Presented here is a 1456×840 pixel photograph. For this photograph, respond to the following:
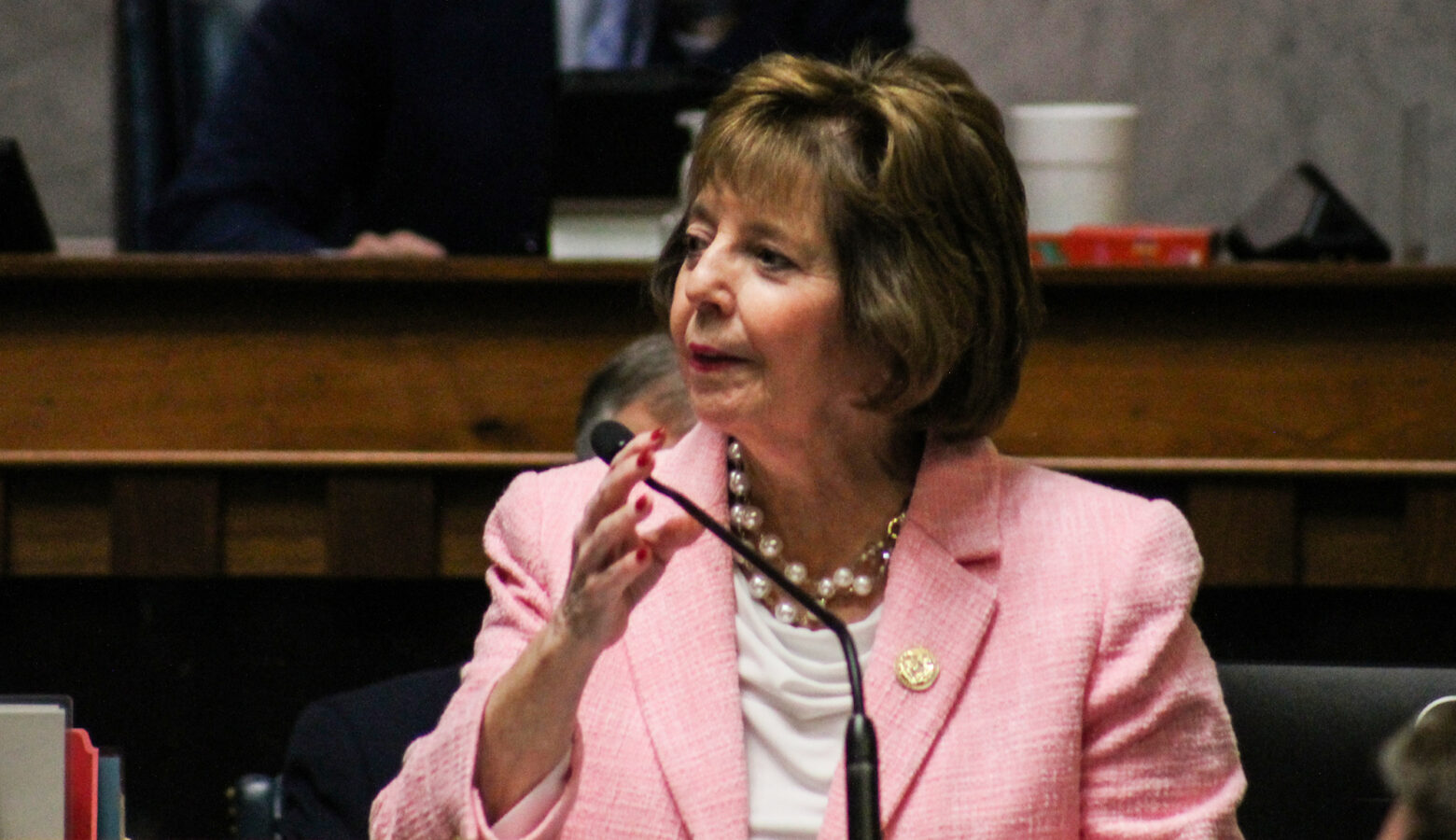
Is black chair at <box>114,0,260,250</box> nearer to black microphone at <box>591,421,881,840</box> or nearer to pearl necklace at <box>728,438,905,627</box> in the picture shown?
pearl necklace at <box>728,438,905,627</box>

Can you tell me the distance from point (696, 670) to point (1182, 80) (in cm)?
312

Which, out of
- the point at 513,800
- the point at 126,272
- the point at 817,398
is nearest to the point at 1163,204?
the point at 126,272

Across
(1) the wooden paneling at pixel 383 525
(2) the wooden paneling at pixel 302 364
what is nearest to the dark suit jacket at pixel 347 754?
(1) the wooden paneling at pixel 383 525

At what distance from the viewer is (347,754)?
200cm

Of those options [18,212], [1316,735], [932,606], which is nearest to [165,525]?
[18,212]

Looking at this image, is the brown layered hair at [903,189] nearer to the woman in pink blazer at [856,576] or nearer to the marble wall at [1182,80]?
the woman in pink blazer at [856,576]

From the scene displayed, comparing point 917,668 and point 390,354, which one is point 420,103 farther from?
point 917,668

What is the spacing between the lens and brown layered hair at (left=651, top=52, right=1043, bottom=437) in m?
1.50

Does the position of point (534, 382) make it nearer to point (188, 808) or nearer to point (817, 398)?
point (188, 808)

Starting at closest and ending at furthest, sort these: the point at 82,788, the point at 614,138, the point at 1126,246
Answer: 1. the point at 82,788
2. the point at 1126,246
3. the point at 614,138

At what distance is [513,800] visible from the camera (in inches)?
54.7

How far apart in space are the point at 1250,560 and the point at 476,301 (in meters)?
1.12

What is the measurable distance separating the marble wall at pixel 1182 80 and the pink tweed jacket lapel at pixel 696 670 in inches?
113

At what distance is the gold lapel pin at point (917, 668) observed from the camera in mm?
1483
